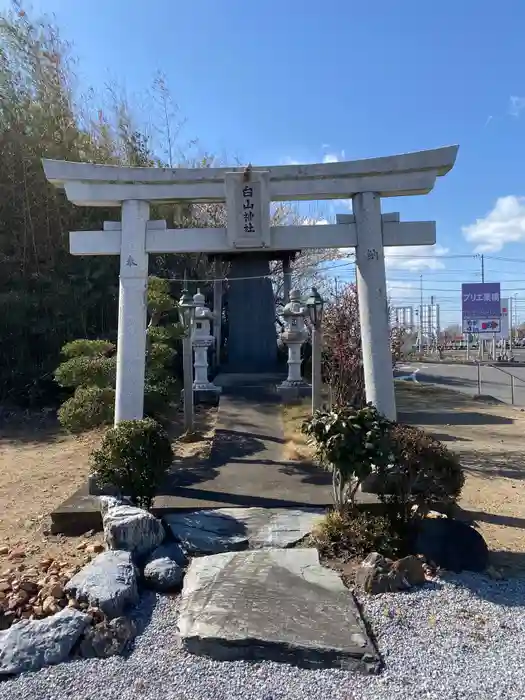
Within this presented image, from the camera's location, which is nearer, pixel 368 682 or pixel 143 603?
pixel 368 682

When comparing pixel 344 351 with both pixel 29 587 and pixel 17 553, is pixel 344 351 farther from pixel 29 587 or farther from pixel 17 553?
pixel 29 587

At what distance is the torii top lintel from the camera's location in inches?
197

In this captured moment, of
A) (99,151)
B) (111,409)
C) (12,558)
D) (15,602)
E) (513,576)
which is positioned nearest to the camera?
(15,602)

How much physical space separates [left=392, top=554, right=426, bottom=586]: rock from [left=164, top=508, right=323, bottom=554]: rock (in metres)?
0.82

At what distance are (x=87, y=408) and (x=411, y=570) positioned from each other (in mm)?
5137

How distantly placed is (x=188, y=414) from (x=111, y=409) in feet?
3.56

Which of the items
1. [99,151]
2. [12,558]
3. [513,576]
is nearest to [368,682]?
[513,576]

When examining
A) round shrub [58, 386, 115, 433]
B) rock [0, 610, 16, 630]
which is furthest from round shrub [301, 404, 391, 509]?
round shrub [58, 386, 115, 433]

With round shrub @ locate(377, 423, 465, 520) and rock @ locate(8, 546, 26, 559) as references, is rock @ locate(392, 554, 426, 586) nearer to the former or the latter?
round shrub @ locate(377, 423, 465, 520)

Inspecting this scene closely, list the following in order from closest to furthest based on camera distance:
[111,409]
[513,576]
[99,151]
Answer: [513,576], [111,409], [99,151]

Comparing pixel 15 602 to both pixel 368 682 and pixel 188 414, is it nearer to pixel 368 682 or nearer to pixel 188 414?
pixel 368 682

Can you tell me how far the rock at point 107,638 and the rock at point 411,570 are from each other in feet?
5.03

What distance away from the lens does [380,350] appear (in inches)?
195

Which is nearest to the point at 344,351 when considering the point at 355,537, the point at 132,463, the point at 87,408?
the point at 87,408
